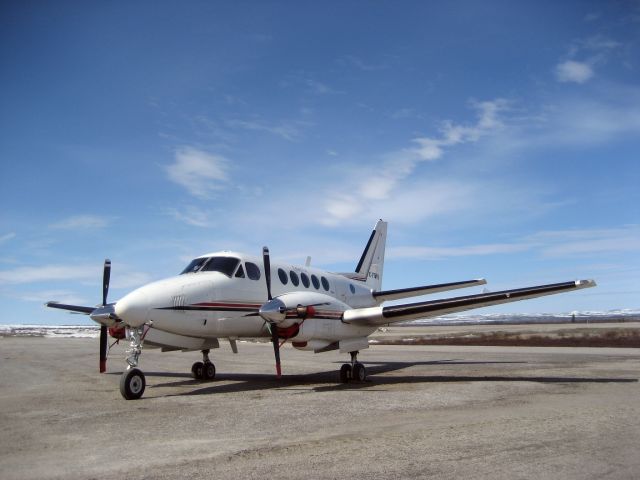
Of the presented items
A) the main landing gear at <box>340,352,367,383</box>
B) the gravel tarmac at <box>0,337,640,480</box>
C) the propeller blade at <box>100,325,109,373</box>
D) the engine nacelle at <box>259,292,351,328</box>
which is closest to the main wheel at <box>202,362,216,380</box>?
the gravel tarmac at <box>0,337,640,480</box>

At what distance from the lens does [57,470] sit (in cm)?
605

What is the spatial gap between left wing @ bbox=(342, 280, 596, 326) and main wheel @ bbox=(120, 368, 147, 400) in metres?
5.90

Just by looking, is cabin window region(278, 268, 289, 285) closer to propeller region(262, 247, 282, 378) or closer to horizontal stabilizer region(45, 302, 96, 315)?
propeller region(262, 247, 282, 378)

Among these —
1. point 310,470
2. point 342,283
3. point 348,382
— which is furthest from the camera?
point 342,283

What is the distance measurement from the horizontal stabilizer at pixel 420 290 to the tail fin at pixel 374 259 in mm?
1916

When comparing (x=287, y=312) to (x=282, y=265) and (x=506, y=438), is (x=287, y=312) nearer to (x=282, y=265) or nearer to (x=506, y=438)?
(x=282, y=265)

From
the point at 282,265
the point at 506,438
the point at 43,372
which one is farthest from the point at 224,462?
the point at 43,372

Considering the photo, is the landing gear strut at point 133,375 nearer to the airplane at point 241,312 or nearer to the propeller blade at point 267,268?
the airplane at point 241,312

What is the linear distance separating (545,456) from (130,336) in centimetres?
969

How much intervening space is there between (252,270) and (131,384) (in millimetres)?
4839

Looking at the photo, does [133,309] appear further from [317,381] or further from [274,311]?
[317,381]

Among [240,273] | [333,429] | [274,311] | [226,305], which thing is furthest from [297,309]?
[333,429]

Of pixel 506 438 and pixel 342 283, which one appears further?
pixel 342 283

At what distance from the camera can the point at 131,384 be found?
39.2 feet
